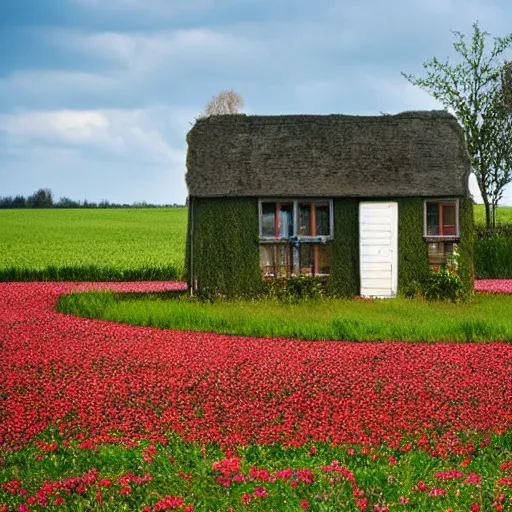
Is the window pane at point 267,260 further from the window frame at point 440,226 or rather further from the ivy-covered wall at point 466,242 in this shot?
the ivy-covered wall at point 466,242

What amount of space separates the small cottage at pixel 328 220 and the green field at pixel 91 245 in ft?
24.5

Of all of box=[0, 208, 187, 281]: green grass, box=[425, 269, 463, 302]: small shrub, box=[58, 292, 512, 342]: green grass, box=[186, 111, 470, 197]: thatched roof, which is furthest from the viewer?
box=[0, 208, 187, 281]: green grass

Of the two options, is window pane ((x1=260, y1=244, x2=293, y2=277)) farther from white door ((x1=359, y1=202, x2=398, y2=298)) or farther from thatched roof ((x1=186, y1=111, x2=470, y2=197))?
white door ((x1=359, y1=202, x2=398, y2=298))

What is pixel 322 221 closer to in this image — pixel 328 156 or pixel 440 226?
pixel 328 156

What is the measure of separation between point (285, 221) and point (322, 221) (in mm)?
1154

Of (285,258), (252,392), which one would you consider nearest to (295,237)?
(285,258)

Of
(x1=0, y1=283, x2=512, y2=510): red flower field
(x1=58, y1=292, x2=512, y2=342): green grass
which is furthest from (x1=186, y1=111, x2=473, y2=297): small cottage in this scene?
(x1=0, y1=283, x2=512, y2=510): red flower field

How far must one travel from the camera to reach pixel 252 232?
2469 centimetres

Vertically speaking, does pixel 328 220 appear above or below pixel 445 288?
above

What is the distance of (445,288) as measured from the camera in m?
24.0

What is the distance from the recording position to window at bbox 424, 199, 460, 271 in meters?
24.9

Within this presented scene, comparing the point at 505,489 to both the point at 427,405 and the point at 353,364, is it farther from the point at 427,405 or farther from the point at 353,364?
the point at 353,364

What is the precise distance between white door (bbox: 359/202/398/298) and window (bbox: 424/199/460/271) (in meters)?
1.14

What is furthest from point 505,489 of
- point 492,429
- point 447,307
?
point 447,307
